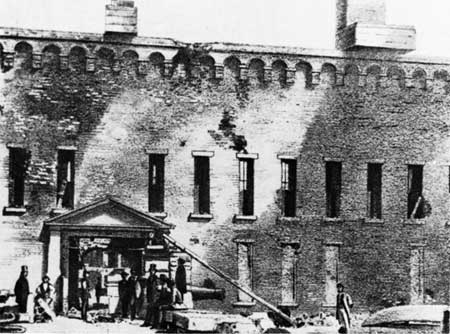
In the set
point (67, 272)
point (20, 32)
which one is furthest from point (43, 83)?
point (67, 272)

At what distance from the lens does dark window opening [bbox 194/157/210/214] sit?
28250 millimetres

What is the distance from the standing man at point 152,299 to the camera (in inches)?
991

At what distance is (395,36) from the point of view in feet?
97.0

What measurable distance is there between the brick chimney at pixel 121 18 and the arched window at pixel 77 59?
93 centimetres

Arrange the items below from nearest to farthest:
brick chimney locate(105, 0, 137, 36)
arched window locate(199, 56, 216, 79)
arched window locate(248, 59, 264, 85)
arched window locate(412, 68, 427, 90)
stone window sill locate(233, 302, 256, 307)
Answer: brick chimney locate(105, 0, 137, 36) < stone window sill locate(233, 302, 256, 307) < arched window locate(199, 56, 216, 79) < arched window locate(248, 59, 264, 85) < arched window locate(412, 68, 427, 90)

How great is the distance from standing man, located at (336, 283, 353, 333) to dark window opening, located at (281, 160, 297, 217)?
2.68 metres

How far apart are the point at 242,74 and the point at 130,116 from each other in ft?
11.6

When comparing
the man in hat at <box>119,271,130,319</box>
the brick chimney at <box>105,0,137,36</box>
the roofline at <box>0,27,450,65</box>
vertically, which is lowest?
the man in hat at <box>119,271,130,319</box>

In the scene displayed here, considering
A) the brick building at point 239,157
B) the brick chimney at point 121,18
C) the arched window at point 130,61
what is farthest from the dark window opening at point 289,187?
the brick chimney at point 121,18

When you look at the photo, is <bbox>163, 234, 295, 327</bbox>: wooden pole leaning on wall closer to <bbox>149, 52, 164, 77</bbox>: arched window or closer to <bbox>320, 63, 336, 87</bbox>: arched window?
<bbox>149, 52, 164, 77</bbox>: arched window

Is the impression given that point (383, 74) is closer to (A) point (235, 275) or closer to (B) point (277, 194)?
(B) point (277, 194)

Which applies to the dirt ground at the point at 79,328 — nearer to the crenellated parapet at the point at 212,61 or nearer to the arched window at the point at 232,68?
the crenellated parapet at the point at 212,61

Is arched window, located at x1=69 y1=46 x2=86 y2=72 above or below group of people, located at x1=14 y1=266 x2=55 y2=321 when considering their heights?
above

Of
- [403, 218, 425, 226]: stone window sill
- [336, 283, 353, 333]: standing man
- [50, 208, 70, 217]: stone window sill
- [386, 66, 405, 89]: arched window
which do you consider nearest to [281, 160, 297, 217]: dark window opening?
[336, 283, 353, 333]: standing man
